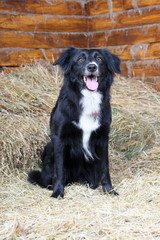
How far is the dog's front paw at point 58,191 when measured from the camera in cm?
304

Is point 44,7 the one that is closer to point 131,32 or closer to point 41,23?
point 41,23

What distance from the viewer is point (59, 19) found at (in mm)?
5449

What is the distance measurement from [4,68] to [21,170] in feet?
6.01

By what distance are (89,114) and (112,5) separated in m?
3.06

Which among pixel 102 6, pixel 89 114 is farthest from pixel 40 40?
pixel 89 114

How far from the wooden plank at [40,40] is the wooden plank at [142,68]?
0.84m

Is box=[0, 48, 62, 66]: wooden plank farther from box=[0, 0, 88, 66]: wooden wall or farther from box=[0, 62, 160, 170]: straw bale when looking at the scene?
box=[0, 62, 160, 170]: straw bale

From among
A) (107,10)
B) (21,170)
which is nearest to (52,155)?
(21,170)

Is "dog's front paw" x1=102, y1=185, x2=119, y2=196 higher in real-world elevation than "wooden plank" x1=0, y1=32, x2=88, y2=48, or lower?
lower

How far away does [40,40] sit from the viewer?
527cm

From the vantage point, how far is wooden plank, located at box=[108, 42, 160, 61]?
5.21m

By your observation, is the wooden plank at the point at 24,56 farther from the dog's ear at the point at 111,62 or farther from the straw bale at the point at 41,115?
the dog's ear at the point at 111,62

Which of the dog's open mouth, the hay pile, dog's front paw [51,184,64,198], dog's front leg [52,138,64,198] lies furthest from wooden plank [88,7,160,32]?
dog's front paw [51,184,64,198]

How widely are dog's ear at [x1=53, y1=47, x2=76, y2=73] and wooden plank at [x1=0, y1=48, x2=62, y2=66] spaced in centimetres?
196
